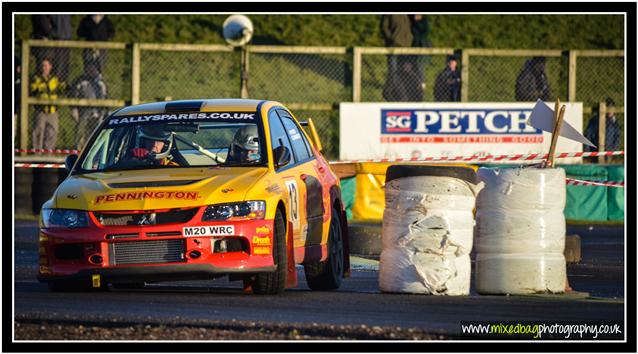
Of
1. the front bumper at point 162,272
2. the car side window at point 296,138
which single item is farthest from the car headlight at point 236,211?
the car side window at point 296,138

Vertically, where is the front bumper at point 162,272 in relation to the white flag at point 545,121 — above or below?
below

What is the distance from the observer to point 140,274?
10219mm

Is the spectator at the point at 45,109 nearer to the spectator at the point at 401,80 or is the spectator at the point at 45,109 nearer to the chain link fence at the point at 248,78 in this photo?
the chain link fence at the point at 248,78

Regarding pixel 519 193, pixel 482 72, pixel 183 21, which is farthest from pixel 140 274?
pixel 183 21

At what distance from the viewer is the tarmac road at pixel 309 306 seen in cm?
923

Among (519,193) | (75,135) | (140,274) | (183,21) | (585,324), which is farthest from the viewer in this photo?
(183,21)

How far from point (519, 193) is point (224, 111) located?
2550mm

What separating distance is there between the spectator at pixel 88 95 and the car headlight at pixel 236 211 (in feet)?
42.5

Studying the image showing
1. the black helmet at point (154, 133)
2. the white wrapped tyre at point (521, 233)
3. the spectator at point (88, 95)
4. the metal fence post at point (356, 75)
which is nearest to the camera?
the white wrapped tyre at point (521, 233)

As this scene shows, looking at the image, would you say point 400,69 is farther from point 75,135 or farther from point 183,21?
point 183,21

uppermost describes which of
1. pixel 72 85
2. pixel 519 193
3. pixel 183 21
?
pixel 183 21

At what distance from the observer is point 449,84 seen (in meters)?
24.0

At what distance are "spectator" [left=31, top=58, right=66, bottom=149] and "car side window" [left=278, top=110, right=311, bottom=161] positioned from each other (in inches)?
450

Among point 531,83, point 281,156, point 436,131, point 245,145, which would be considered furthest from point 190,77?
point 281,156
